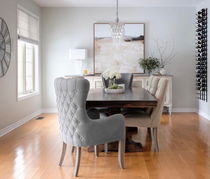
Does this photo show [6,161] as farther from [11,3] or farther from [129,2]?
[129,2]

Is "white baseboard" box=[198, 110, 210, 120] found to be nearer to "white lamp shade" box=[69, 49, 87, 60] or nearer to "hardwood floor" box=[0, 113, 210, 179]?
"hardwood floor" box=[0, 113, 210, 179]

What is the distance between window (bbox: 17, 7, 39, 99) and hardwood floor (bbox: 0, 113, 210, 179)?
146 centimetres

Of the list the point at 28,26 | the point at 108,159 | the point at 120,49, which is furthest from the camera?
the point at 120,49

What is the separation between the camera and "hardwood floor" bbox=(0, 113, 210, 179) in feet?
9.28

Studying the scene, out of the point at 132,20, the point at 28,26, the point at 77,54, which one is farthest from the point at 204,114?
the point at 28,26

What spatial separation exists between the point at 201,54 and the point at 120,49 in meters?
1.88

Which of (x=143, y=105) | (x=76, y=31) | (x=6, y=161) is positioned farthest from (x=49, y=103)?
(x=143, y=105)

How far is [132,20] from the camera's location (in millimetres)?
6895

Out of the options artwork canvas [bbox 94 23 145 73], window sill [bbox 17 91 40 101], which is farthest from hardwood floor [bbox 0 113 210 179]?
artwork canvas [bbox 94 23 145 73]

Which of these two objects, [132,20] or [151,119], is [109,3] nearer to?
[132,20]

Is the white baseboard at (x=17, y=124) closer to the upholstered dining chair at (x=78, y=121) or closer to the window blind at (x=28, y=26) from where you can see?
the window blind at (x=28, y=26)

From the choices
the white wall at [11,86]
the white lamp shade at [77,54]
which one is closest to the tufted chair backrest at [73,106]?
the white wall at [11,86]

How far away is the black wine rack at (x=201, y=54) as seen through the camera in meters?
6.15

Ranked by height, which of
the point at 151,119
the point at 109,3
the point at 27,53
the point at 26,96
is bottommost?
the point at 151,119
